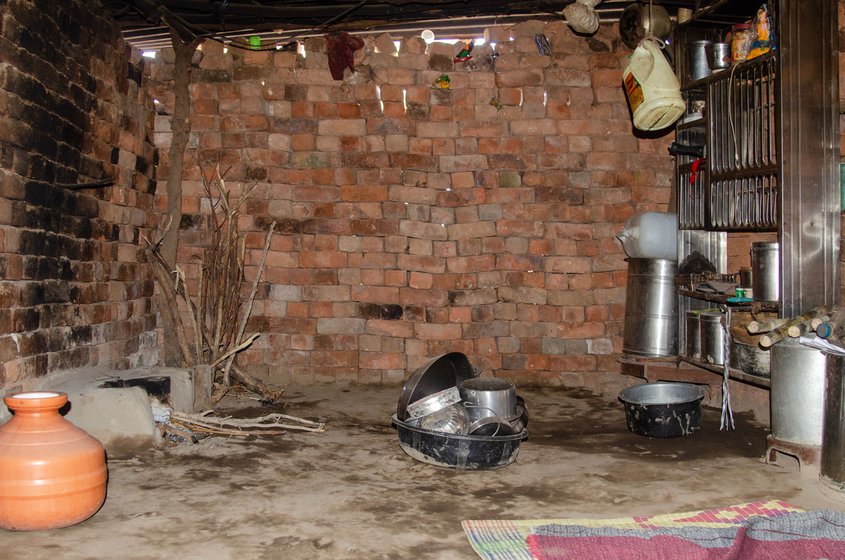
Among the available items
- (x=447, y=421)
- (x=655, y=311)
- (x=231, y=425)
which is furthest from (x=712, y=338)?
(x=231, y=425)

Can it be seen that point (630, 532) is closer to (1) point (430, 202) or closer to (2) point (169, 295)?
(1) point (430, 202)

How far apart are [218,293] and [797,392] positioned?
3.96 m

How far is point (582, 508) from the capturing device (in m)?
3.30

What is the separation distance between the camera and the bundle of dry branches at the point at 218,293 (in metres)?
5.50

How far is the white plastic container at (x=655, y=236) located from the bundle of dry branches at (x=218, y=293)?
286 cm

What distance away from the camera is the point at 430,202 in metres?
6.22

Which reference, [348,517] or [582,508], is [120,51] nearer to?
[348,517]

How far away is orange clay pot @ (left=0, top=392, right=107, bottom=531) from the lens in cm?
292

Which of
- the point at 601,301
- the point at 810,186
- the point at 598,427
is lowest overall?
the point at 598,427

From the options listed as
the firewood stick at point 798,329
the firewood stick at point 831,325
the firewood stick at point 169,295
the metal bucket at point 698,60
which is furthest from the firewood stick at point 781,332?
the firewood stick at point 169,295

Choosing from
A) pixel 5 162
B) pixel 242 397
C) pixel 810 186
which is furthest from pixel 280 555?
pixel 810 186

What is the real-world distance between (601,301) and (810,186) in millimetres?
2330

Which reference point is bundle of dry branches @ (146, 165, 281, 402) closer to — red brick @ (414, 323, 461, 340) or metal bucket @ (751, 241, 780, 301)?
red brick @ (414, 323, 461, 340)

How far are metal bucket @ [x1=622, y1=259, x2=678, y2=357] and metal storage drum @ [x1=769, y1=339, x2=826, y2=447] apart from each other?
1580 mm
